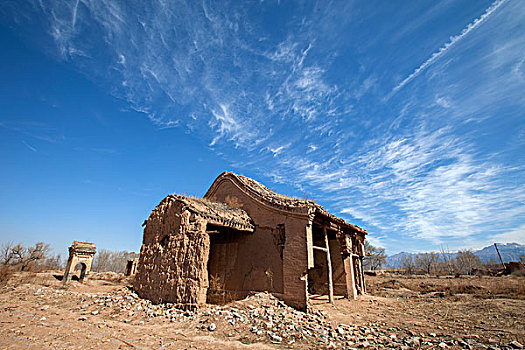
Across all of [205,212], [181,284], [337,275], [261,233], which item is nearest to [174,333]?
[181,284]

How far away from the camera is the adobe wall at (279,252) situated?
31.1ft

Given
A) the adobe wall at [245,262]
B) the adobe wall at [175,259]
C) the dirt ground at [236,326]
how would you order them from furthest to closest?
the adobe wall at [245,262], the adobe wall at [175,259], the dirt ground at [236,326]

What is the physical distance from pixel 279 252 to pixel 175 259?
13.0 ft

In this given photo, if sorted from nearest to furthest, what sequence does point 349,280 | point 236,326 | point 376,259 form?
1. point 236,326
2. point 349,280
3. point 376,259

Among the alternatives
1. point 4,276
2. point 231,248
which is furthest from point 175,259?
point 4,276

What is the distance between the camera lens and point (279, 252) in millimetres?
10195

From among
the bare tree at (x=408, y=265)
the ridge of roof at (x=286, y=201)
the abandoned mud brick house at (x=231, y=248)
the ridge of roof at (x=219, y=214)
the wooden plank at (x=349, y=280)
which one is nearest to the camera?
the abandoned mud brick house at (x=231, y=248)

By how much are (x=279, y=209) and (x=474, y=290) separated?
1635cm

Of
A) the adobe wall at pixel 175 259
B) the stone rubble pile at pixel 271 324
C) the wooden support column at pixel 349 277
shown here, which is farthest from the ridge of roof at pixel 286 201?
the stone rubble pile at pixel 271 324

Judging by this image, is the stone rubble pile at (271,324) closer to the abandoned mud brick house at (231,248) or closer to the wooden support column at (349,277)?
the abandoned mud brick house at (231,248)

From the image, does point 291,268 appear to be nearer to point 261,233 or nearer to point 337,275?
point 261,233

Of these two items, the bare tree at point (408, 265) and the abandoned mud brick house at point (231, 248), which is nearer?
the abandoned mud brick house at point (231, 248)

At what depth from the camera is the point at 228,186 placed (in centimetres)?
1380

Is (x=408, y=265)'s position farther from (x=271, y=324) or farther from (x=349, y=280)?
(x=271, y=324)
